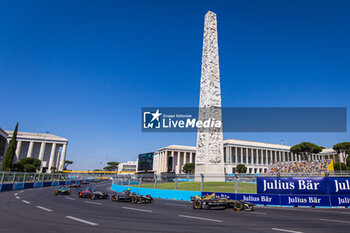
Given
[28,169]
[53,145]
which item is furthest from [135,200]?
Answer: [53,145]

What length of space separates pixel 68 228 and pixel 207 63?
26878mm

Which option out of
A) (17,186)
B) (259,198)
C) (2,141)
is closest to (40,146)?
(2,141)

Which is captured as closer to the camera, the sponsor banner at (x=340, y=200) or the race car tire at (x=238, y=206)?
the race car tire at (x=238, y=206)

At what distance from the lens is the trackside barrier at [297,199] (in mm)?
15594

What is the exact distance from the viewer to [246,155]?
102 m

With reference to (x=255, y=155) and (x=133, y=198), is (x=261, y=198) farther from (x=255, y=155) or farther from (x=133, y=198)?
(x=255, y=155)

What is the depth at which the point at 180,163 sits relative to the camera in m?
118

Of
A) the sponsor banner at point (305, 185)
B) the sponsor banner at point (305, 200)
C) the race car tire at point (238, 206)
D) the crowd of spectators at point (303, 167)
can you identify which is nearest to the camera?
the race car tire at point (238, 206)

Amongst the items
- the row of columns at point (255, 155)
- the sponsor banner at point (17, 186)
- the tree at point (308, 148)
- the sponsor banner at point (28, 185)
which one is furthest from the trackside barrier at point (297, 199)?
the row of columns at point (255, 155)

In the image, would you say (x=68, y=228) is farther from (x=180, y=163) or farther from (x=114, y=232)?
(x=180, y=163)

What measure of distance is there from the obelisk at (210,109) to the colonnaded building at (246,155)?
63.8m

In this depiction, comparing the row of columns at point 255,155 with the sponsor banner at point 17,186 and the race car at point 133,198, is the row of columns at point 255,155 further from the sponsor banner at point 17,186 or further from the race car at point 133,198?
the race car at point 133,198

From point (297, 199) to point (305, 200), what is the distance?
502 mm

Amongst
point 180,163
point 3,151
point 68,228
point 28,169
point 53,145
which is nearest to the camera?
point 68,228
